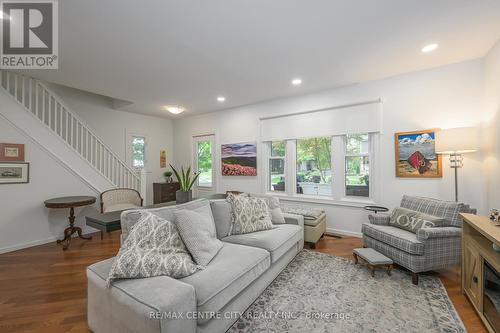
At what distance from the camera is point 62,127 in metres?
4.19

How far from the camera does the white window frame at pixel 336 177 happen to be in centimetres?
375

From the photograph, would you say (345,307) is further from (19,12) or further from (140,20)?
(19,12)

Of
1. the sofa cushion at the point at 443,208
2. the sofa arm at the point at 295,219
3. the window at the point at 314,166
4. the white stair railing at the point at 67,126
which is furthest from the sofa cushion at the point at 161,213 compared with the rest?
the white stair railing at the point at 67,126

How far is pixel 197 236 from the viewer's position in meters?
1.89

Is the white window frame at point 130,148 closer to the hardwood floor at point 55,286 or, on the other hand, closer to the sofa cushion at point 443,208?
the hardwood floor at point 55,286

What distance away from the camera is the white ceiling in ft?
6.49

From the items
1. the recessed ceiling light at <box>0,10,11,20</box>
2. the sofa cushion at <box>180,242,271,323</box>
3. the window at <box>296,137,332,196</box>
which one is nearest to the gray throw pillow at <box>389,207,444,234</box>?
the window at <box>296,137,332,196</box>

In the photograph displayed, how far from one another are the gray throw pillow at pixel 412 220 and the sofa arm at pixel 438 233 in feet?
0.41

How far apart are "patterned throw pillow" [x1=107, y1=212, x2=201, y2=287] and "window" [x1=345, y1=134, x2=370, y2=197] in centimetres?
334

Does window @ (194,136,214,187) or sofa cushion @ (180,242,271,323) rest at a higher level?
window @ (194,136,214,187)

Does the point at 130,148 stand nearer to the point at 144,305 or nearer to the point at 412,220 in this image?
the point at 144,305

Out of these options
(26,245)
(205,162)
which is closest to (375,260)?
(205,162)

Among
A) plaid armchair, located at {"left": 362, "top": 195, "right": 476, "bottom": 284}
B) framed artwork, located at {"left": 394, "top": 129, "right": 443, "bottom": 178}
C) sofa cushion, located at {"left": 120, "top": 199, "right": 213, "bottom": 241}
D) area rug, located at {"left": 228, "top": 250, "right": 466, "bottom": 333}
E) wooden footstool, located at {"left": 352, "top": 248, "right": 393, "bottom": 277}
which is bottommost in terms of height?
area rug, located at {"left": 228, "top": 250, "right": 466, "bottom": 333}

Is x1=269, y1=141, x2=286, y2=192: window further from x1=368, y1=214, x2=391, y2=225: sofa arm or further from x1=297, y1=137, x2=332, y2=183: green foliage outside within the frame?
x1=368, y1=214, x2=391, y2=225: sofa arm
